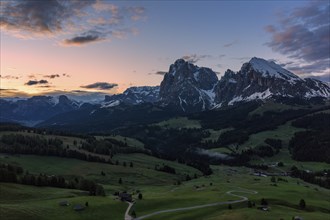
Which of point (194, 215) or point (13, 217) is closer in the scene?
point (13, 217)

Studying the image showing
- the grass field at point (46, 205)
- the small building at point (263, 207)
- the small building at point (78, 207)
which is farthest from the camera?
the small building at point (263, 207)

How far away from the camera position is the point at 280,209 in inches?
6068

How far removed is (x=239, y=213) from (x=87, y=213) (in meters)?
53.7

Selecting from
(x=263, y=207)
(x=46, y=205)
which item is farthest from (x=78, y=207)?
(x=263, y=207)

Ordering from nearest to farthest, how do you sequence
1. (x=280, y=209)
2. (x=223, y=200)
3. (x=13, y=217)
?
1. (x=13, y=217)
2. (x=280, y=209)
3. (x=223, y=200)

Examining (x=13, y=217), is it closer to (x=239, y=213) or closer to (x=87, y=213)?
(x=87, y=213)

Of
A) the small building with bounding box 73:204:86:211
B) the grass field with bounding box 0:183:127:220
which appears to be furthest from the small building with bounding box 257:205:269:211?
the small building with bounding box 73:204:86:211

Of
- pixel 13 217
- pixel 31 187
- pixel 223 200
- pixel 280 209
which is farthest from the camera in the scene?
pixel 31 187

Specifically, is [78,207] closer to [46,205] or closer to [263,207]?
[46,205]

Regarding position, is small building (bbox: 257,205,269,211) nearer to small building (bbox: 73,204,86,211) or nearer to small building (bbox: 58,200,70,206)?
small building (bbox: 73,204,86,211)

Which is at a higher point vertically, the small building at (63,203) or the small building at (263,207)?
the small building at (63,203)

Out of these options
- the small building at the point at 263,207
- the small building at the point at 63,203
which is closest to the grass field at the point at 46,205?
the small building at the point at 63,203

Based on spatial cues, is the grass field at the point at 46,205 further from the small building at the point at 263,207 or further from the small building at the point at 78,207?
the small building at the point at 263,207

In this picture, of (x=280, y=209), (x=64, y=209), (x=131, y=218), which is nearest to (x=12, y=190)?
(x=64, y=209)
